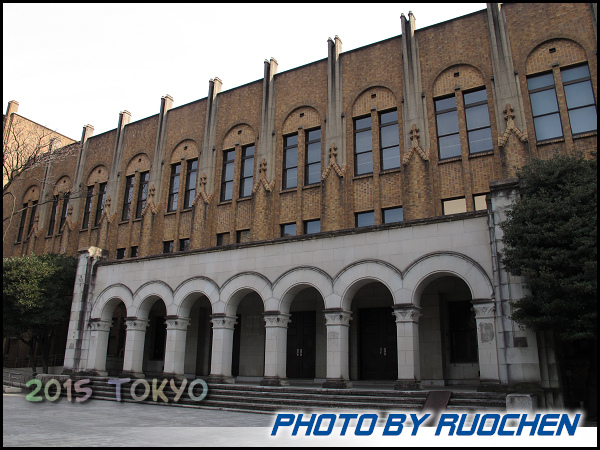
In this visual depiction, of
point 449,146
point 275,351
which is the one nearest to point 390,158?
point 449,146

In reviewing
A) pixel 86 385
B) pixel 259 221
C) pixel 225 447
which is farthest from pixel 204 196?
pixel 225 447

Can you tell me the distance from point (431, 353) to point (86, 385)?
41.0 feet

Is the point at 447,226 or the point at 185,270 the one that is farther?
the point at 185,270

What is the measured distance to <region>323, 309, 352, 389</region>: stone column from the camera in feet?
46.8

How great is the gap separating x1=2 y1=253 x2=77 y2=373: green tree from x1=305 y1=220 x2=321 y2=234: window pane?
1163 centimetres

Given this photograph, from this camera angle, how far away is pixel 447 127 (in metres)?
19.1

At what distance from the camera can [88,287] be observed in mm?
20656

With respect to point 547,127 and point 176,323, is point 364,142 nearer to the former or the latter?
point 547,127

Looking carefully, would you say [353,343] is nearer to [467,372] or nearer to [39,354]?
[467,372]

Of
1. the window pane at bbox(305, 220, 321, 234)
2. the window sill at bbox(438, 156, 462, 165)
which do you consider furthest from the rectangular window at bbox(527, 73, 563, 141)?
the window pane at bbox(305, 220, 321, 234)

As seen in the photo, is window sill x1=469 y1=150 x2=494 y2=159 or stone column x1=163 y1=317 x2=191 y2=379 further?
window sill x1=469 y1=150 x2=494 y2=159

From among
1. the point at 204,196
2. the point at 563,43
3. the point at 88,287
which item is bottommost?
the point at 88,287

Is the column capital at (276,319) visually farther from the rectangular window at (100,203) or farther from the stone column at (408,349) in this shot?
the rectangular window at (100,203)

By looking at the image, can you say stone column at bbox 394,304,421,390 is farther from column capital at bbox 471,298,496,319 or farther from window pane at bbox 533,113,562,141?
window pane at bbox 533,113,562,141
